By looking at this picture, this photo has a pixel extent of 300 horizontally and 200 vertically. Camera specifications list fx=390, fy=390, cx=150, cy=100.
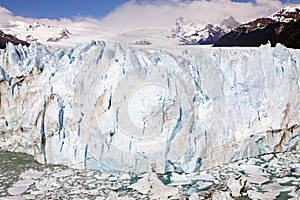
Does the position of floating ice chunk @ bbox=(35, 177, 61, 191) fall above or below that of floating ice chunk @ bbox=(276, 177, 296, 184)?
below

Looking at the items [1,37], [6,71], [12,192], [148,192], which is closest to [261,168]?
[148,192]

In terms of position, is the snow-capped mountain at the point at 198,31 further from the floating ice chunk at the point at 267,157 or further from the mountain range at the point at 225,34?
the floating ice chunk at the point at 267,157

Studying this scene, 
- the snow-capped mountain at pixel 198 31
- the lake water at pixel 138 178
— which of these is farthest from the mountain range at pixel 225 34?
the lake water at pixel 138 178

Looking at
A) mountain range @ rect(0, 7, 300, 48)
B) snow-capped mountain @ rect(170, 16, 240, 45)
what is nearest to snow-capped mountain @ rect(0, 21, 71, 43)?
mountain range @ rect(0, 7, 300, 48)

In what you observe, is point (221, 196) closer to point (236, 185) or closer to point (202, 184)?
point (236, 185)

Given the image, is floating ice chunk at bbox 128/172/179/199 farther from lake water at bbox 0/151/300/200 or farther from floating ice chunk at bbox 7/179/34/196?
floating ice chunk at bbox 7/179/34/196

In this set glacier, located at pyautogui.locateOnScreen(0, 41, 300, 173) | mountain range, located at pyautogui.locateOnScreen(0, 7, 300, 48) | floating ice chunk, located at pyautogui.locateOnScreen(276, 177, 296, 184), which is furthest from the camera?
mountain range, located at pyautogui.locateOnScreen(0, 7, 300, 48)
